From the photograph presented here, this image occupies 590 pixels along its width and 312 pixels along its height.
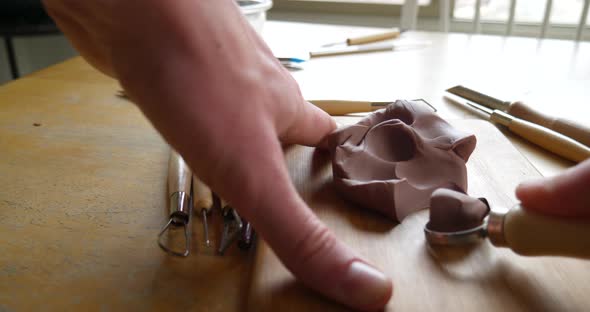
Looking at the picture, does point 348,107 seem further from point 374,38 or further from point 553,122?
point 374,38

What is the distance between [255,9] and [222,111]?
74 centimetres

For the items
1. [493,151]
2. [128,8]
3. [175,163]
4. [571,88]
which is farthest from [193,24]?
[571,88]

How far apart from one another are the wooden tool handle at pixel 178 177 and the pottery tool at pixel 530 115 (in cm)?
49

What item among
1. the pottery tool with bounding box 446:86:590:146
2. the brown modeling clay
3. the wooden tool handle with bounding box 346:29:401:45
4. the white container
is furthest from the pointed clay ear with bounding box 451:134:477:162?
the wooden tool handle with bounding box 346:29:401:45

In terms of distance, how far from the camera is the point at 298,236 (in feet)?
1.12

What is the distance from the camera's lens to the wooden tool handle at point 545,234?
332 millimetres

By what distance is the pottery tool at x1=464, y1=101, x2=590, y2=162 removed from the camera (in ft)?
1.96

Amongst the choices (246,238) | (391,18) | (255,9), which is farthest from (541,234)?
(391,18)

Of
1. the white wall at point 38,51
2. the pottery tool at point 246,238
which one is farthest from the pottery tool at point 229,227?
the white wall at point 38,51

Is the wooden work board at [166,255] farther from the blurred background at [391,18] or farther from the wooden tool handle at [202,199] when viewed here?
the blurred background at [391,18]

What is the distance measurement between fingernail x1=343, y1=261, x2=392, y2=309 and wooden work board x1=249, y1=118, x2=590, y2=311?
0.02 metres

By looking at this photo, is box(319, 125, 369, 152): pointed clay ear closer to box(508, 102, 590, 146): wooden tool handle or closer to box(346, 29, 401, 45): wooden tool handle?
box(508, 102, 590, 146): wooden tool handle

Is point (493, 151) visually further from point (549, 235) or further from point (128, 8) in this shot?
point (128, 8)

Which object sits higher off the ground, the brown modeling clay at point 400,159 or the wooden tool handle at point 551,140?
the brown modeling clay at point 400,159
